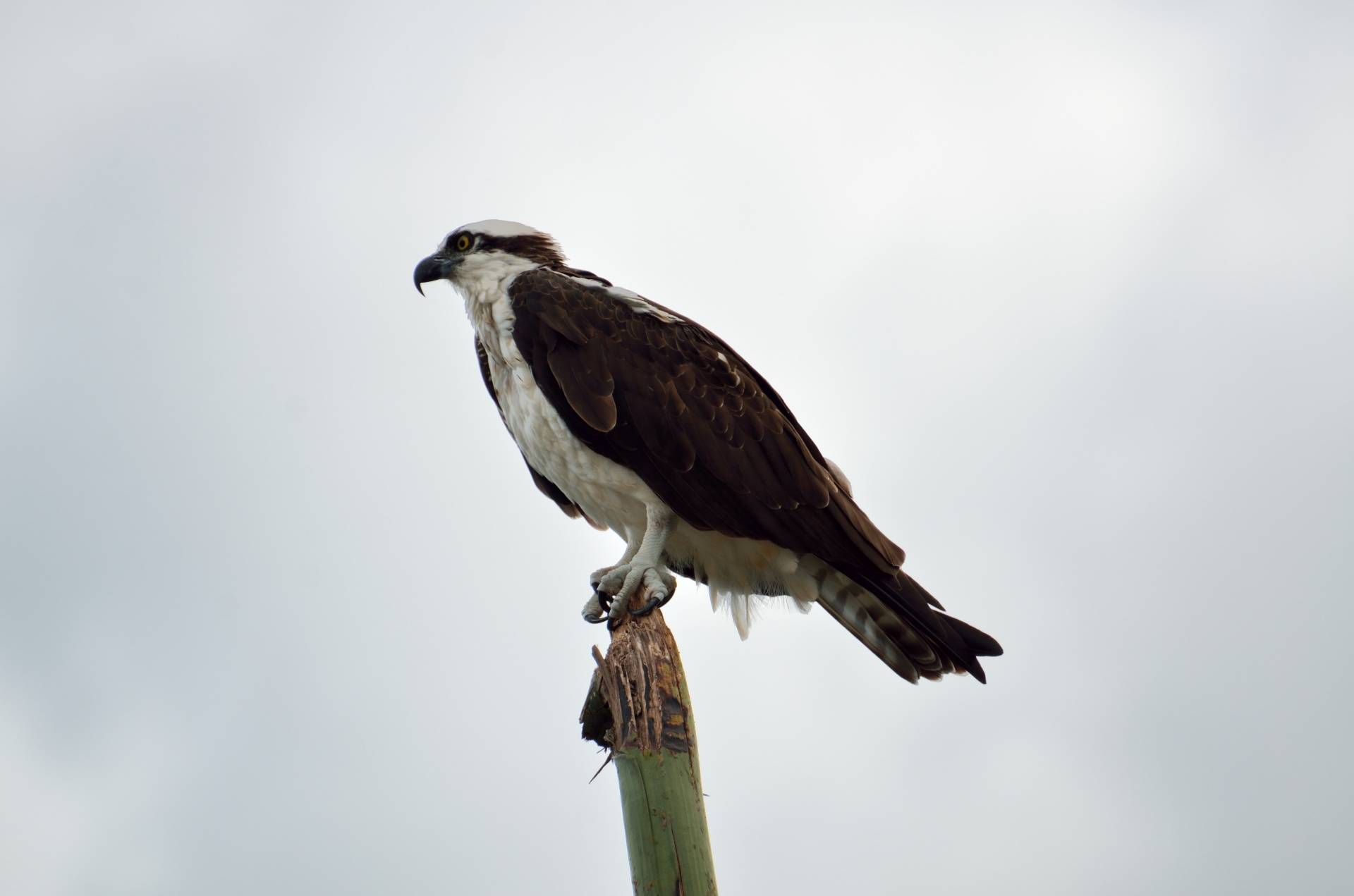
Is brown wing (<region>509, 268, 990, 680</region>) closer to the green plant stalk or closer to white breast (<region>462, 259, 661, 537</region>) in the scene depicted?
white breast (<region>462, 259, 661, 537</region>)

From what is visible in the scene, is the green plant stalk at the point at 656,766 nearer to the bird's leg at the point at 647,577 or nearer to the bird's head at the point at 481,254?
the bird's leg at the point at 647,577

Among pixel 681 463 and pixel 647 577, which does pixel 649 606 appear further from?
pixel 681 463

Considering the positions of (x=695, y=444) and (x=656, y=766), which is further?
(x=695, y=444)

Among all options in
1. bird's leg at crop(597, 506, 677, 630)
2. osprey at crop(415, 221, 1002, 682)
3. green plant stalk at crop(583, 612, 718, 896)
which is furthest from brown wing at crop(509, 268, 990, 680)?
green plant stalk at crop(583, 612, 718, 896)

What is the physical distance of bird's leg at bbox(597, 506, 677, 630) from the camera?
5.57 m

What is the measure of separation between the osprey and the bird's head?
0.20 meters

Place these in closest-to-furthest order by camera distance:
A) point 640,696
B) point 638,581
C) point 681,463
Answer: point 640,696
point 638,581
point 681,463

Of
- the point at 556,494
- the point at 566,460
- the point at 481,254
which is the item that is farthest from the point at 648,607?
the point at 481,254

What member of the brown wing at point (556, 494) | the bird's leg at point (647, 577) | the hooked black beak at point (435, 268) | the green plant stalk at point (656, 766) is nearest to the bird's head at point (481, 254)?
the hooked black beak at point (435, 268)

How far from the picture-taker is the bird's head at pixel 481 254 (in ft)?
22.1

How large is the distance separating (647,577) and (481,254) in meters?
2.17

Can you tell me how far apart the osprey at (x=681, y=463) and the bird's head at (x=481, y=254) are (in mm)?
204

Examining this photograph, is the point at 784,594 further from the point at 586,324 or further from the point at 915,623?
the point at 586,324

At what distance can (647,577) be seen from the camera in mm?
5742
